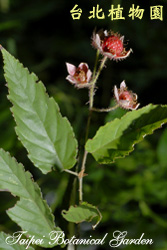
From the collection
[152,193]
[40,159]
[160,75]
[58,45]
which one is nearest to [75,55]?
[58,45]

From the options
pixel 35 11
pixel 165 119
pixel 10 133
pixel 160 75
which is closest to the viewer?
pixel 165 119

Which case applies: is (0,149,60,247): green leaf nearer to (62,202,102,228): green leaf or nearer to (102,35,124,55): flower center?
(62,202,102,228): green leaf

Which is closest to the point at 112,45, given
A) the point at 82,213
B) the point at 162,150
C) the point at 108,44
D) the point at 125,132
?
the point at 108,44

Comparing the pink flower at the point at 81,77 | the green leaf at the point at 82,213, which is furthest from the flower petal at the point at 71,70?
the green leaf at the point at 82,213

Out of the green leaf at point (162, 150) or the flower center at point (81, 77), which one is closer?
the flower center at point (81, 77)

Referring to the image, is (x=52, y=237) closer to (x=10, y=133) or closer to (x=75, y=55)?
(x=10, y=133)

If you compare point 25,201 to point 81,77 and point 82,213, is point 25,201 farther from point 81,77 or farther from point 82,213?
point 81,77

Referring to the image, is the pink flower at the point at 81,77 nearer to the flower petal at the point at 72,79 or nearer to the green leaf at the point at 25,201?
the flower petal at the point at 72,79
